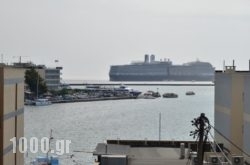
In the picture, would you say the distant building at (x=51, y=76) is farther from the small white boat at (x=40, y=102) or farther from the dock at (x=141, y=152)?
the dock at (x=141, y=152)

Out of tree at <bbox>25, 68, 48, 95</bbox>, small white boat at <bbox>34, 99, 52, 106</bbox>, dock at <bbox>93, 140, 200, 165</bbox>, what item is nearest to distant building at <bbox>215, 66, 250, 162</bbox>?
dock at <bbox>93, 140, 200, 165</bbox>

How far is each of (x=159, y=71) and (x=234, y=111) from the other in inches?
5502

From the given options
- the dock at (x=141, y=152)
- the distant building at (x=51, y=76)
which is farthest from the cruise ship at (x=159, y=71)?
the dock at (x=141, y=152)

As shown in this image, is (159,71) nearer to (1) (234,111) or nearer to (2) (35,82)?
(2) (35,82)

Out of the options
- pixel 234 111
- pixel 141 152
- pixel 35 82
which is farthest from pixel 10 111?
pixel 35 82

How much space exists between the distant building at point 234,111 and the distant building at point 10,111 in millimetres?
5024

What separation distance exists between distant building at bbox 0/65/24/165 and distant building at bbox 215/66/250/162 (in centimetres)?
502

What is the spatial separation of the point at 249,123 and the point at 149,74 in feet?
468

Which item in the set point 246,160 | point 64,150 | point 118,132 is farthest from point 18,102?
point 118,132

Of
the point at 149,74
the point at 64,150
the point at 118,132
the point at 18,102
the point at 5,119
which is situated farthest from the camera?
the point at 149,74

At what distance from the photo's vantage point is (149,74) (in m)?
156

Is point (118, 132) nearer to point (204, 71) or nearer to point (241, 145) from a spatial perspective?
point (241, 145)

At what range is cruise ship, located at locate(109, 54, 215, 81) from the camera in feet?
506

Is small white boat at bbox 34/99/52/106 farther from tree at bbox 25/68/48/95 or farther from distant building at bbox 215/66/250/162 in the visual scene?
distant building at bbox 215/66/250/162
